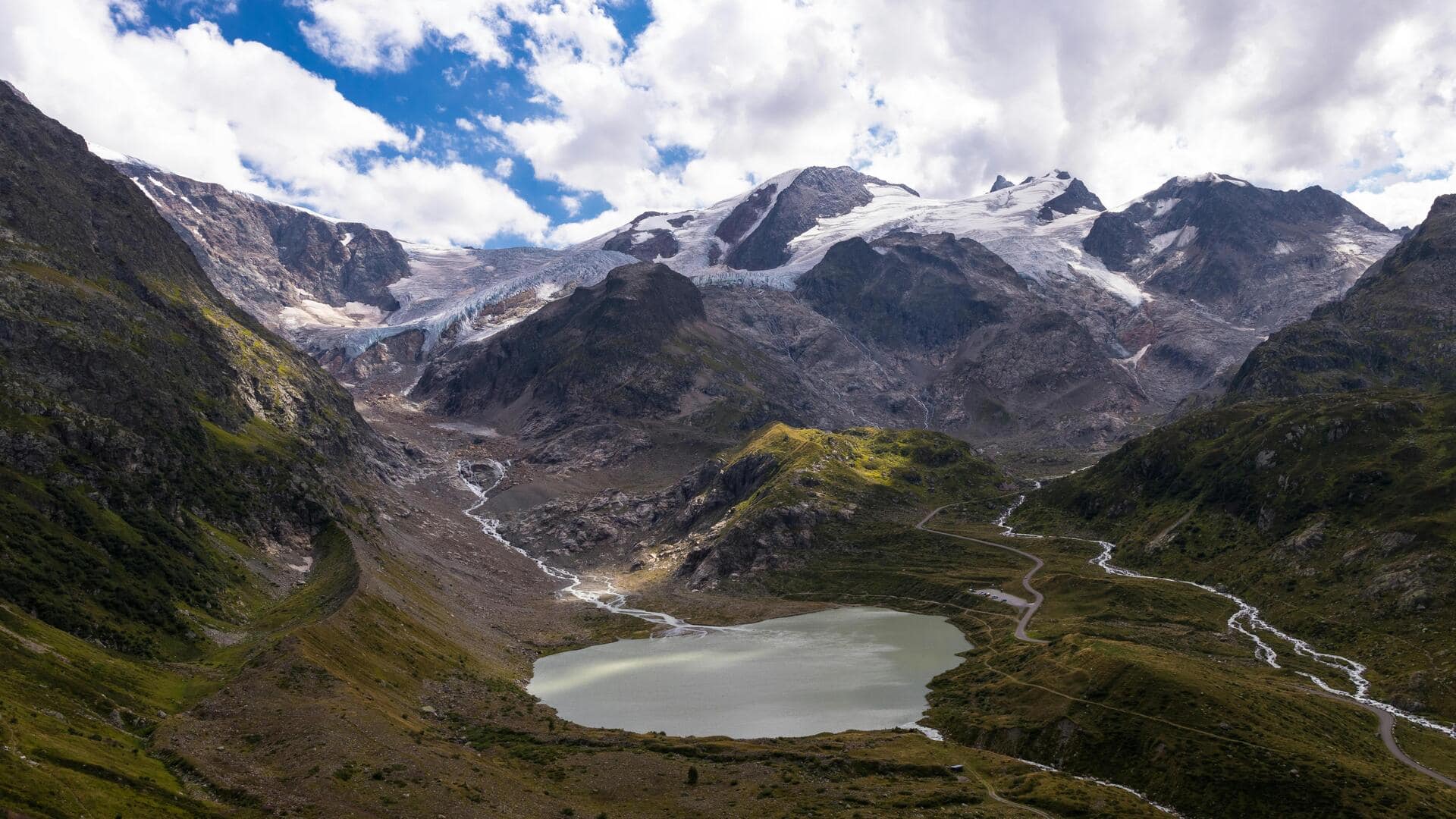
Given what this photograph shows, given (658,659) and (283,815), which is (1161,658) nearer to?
(658,659)

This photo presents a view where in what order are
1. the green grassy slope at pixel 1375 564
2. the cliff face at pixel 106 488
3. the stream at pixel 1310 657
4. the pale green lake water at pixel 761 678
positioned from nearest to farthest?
the stream at pixel 1310 657, the cliff face at pixel 106 488, the pale green lake water at pixel 761 678, the green grassy slope at pixel 1375 564

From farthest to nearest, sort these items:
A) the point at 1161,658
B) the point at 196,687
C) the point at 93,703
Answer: the point at 1161,658 → the point at 196,687 → the point at 93,703

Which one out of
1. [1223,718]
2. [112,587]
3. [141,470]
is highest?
[141,470]

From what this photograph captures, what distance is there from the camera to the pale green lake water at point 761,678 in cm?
12212

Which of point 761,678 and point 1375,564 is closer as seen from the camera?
point 761,678

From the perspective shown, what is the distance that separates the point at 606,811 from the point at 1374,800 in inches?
2920

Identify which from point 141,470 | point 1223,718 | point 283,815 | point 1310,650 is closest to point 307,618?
point 141,470

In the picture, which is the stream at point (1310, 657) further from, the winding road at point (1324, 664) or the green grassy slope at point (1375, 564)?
the green grassy slope at point (1375, 564)

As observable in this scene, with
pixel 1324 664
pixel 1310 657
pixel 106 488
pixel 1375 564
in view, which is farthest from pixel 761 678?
pixel 1375 564

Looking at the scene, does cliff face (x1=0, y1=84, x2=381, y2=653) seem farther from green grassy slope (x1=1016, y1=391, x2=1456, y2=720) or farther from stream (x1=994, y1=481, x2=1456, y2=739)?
green grassy slope (x1=1016, y1=391, x2=1456, y2=720)

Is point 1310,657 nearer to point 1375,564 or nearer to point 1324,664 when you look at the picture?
point 1324,664

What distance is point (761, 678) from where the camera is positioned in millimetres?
148000

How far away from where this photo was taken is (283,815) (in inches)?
2539

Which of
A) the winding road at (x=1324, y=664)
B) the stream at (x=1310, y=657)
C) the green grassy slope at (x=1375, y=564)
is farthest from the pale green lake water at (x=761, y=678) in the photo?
the green grassy slope at (x=1375, y=564)
